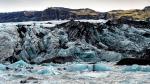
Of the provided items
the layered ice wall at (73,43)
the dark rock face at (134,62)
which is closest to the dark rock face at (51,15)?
the layered ice wall at (73,43)

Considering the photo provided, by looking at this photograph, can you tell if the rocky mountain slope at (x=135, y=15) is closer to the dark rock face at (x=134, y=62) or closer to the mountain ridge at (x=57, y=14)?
the mountain ridge at (x=57, y=14)

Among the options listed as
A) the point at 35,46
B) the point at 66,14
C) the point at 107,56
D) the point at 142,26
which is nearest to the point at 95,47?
the point at 107,56

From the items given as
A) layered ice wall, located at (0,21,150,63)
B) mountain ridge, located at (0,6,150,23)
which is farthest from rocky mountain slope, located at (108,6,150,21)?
layered ice wall, located at (0,21,150,63)

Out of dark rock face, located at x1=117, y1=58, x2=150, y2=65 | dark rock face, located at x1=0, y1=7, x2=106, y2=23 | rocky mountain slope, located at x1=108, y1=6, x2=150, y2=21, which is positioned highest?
dark rock face, located at x1=117, y1=58, x2=150, y2=65

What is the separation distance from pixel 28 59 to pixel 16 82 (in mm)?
14269

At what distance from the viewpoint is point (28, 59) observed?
3688cm

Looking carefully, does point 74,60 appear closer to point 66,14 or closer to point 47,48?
point 47,48

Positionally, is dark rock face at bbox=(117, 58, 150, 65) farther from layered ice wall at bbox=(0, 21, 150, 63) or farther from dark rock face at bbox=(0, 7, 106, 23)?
dark rock face at bbox=(0, 7, 106, 23)

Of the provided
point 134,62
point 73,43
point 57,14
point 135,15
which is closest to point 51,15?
point 57,14

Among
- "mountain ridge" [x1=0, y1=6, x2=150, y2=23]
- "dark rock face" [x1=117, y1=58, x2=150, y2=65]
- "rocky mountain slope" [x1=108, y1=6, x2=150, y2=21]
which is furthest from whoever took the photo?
"mountain ridge" [x1=0, y1=6, x2=150, y2=23]

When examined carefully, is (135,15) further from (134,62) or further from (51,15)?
(134,62)

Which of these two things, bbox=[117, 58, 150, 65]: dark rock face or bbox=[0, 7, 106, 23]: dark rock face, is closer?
bbox=[117, 58, 150, 65]: dark rock face

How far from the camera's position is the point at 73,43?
126 ft

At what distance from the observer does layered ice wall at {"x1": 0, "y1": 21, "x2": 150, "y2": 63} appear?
36844mm
